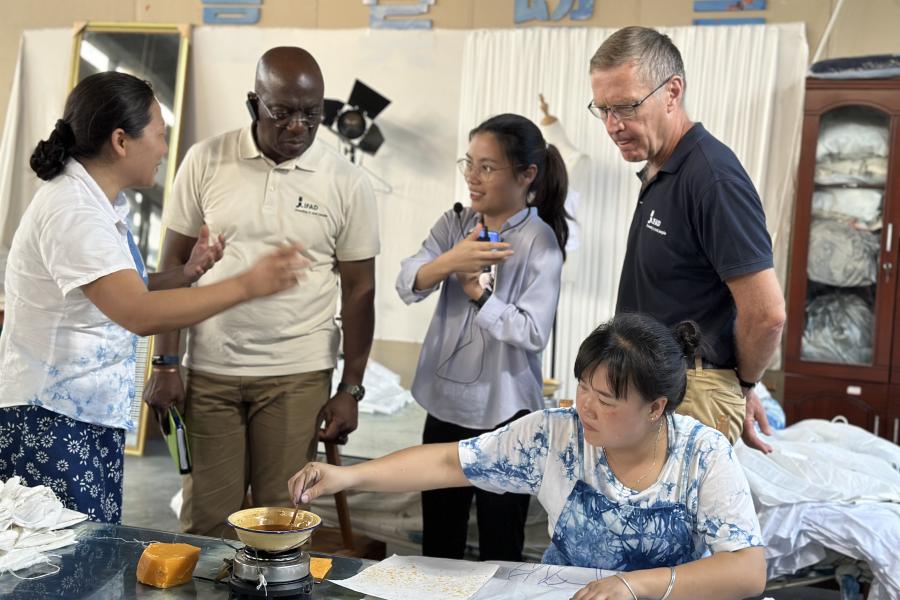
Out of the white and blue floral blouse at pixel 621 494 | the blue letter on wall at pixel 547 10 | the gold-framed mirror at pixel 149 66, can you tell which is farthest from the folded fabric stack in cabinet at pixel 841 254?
the gold-framed mirror at pixel 149 66

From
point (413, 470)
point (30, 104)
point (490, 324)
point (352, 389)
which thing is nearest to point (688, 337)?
point (413, 470)

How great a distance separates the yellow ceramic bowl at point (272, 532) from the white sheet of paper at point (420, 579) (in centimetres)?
11

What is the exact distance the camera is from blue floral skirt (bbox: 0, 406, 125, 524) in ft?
6.47

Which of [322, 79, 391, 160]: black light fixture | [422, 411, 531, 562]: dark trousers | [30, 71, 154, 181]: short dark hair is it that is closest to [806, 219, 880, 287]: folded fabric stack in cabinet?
[322, 79, 391, 160]: black light fixture

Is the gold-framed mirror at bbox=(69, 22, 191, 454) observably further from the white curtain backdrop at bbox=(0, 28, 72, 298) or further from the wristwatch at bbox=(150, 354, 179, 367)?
the wristwatch at bbox=(150, 354, 179, 367)

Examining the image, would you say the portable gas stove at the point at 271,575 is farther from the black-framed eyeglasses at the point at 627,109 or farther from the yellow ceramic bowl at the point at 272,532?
the black-framed eyeglasses at the point at 627,109

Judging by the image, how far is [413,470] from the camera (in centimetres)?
184

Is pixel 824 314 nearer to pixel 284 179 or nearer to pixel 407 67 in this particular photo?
pixel 407 67

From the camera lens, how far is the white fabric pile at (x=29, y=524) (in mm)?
1628

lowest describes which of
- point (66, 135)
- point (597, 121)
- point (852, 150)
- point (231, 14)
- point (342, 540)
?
point (342, 540)

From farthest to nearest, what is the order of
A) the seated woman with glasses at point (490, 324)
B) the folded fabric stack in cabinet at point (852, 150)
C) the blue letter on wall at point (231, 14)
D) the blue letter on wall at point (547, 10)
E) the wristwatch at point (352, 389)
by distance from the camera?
the blue letter on wall at point (231, 14), the blue letter on wall at point (547, 10), the folded fabric stack in cabinet at point (852, 150), the wristwatch at point (352, 389), the seated woman with glasses at point (490, 324)

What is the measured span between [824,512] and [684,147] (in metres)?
1.40

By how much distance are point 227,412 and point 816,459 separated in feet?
6.43

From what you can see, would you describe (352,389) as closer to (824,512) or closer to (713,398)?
(713,398)
